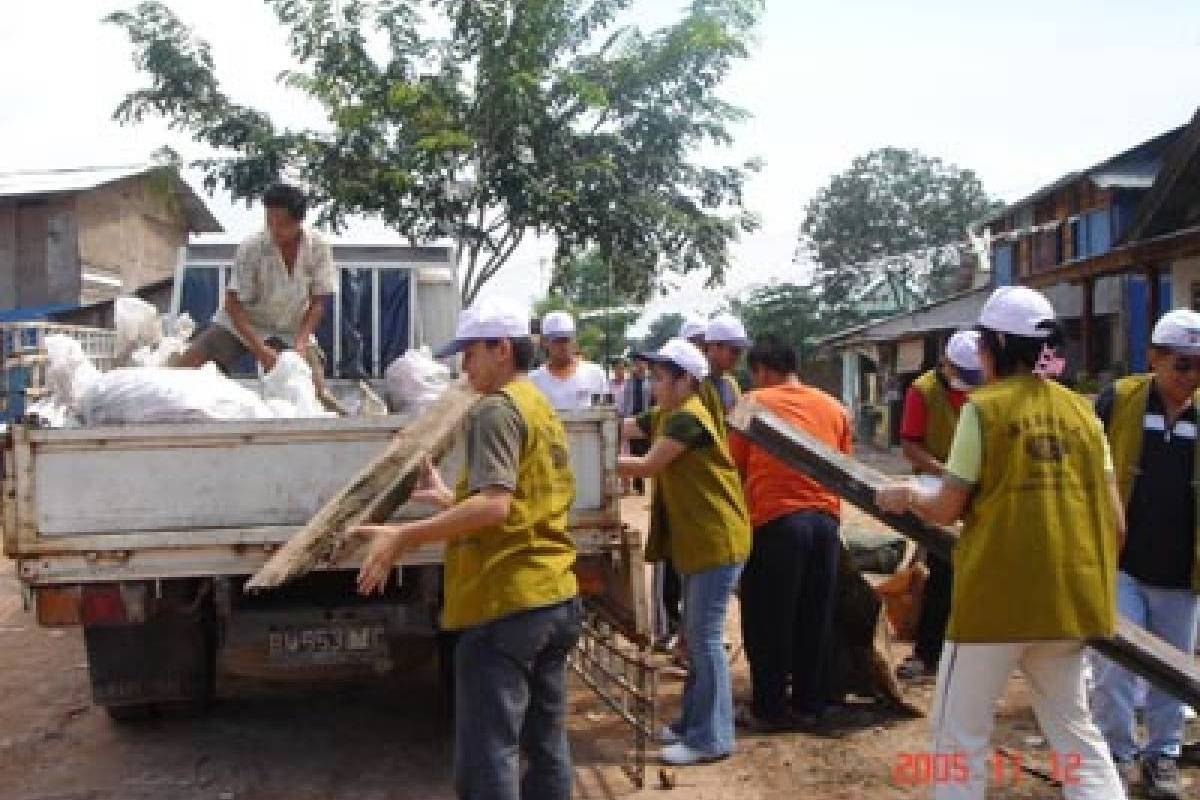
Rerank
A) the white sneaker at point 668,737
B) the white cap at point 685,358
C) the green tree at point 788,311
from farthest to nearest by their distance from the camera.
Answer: the green tree at point 788,311, the white sneaker at point 668,737, the white cap at point 685,358

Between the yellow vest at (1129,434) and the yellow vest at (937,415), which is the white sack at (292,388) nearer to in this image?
the yellow vest at (937,415)

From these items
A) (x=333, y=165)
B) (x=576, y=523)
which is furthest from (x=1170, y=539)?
(x=333, y=165)

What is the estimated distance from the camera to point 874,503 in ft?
12.8

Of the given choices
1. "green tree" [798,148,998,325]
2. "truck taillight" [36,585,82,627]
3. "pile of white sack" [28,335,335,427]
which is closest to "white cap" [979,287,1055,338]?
"pile of white sack" [28,335,335,427]

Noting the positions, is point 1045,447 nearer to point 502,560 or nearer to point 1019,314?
point 1019,314

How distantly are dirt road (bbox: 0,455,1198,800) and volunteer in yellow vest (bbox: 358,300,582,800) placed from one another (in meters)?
1.38

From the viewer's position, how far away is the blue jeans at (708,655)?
16.3 ft

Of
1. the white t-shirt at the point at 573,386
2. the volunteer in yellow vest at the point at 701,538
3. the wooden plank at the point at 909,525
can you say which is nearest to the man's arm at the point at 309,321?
the white t-shirt at the point at 573,386

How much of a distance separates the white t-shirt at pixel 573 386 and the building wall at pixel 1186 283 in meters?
11.5

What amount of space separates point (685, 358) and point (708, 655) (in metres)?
1.17

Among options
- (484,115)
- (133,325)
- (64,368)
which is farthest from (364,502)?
(484,115)

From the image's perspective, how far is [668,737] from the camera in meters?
5.15

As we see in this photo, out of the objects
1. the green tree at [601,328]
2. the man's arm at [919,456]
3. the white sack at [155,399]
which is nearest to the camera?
the white sack at [155,399]

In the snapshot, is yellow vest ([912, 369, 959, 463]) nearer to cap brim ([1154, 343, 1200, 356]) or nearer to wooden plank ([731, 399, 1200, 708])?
cap brim ([1154, 343, 1200, 356])
